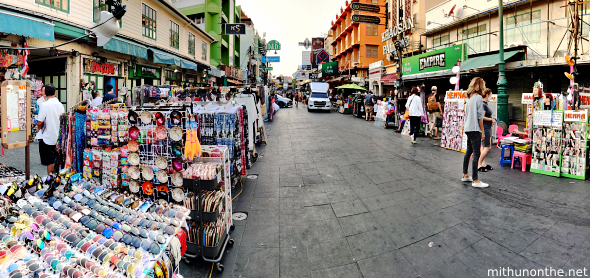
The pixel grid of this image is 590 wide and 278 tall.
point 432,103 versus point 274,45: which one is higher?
point 274,45

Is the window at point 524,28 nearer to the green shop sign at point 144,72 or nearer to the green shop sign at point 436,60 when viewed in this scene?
the green shop sign at point 436,60

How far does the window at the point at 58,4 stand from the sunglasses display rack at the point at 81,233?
923 cm

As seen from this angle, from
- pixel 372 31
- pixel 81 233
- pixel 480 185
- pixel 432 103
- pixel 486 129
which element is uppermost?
pixel 372 31

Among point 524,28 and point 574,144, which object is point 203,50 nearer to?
point 524,28

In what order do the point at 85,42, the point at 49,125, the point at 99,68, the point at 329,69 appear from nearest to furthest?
the point at 49,125
the point at 85,42
the point at 99,68
the point at 329,69

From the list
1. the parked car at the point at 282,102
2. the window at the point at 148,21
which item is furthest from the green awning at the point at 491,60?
the parked car at the point at 282,102

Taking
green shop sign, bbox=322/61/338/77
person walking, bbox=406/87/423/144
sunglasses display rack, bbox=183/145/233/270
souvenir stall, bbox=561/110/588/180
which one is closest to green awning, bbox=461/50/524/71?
person walking, bbox=406/87/423/144

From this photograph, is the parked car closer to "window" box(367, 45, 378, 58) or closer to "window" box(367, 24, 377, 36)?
"window" box(367, 45, 378, 58)

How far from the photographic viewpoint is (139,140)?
3627 millimetres

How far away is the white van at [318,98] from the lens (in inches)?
1009

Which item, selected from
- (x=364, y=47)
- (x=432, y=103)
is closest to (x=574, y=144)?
(x=432, y=103)

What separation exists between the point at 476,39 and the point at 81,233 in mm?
21072

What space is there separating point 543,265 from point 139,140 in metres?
4.58

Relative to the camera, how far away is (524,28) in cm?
1492
